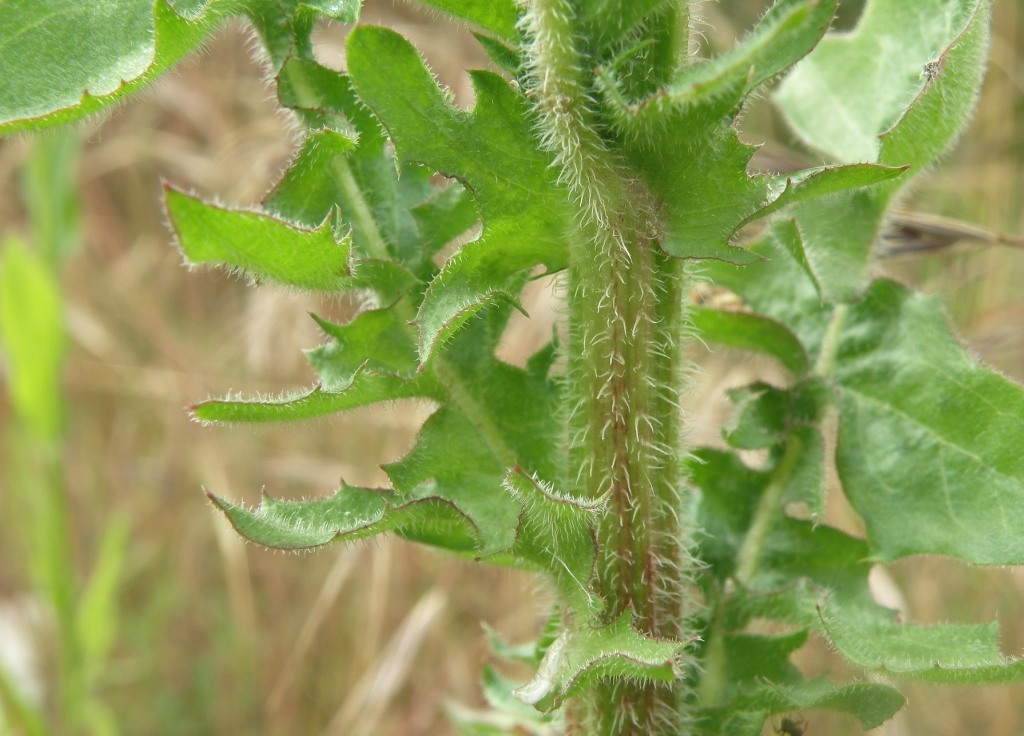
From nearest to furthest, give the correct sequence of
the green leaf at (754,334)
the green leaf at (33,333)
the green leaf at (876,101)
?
the green leaf at (876,101)
the green leaf at (754,334)
the green leaf at (33,333)

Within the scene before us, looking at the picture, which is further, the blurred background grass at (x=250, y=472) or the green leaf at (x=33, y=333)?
the blurred background grass at (x=250, y=472)

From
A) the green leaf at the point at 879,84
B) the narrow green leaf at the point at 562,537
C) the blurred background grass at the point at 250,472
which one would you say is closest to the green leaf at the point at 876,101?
the green leaf at the point at 879,84

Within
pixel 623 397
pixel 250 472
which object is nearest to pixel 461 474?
pixel 623 397

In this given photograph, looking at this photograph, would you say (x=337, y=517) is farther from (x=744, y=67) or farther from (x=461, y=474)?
(x=744, y=67)

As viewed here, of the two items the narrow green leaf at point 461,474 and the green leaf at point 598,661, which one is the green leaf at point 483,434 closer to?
the narrow green leaf at point 461,474

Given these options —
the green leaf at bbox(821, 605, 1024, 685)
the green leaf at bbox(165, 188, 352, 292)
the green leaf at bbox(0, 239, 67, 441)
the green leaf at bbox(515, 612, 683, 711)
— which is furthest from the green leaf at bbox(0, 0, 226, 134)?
the green leaf at bbox(0, 239, 67, 441)

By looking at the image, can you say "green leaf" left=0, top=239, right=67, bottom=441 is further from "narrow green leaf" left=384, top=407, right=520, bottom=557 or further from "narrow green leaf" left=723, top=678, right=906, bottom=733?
"narrow green leaf" left=723, top=678, right=906, bottom=733
